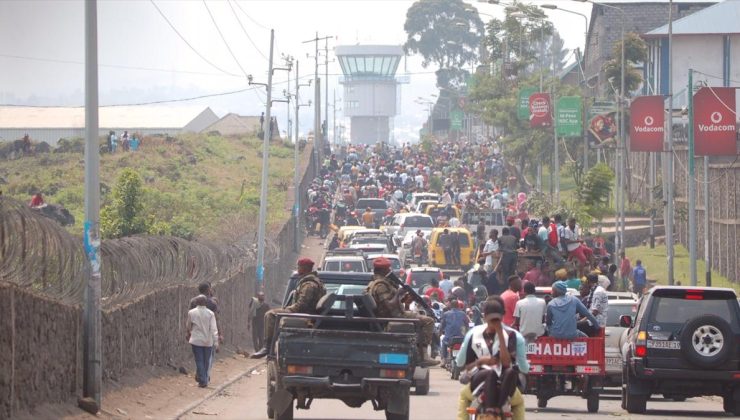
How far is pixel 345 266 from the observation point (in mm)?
35156

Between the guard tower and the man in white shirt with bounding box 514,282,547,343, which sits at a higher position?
the guard tower

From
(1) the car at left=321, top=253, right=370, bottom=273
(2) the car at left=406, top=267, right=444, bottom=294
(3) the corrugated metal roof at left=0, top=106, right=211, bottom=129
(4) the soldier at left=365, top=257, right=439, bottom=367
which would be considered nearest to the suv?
(4) the soldier at left=365, top=257, right=439, bottom=367

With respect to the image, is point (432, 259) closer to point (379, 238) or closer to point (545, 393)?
point (379, 238)

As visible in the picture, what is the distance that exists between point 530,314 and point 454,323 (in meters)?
7.27

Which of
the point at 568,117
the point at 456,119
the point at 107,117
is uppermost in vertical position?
the point at 456,119

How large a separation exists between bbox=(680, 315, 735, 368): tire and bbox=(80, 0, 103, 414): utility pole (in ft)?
25.5

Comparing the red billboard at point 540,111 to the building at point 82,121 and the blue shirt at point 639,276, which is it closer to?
the blue shirt at point 639,276

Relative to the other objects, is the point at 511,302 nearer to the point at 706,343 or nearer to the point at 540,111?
the point at 706,343

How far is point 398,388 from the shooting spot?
49.4ft

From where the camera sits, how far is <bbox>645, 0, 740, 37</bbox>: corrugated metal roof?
63375mm

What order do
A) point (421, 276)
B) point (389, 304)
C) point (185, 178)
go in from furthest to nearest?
1. point (185, 178)
2. point (421, 276)
3. point (389, 304)

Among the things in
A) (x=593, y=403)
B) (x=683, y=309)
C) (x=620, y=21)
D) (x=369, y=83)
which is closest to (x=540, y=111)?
(x=620, y=21)

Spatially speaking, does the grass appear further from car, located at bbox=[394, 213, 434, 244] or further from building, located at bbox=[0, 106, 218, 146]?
building, located at bbox=[0, 106, 218, 146]

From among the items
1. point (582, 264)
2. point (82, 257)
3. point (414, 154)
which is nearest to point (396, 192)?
point (414, 154)
